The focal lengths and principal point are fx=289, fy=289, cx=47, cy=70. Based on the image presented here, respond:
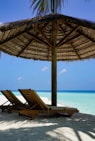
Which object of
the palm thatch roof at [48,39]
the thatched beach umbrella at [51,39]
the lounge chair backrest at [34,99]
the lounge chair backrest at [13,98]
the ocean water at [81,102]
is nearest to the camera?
the lounge chair backrest at [34,99]

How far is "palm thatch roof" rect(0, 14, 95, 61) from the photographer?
→ 260 inches

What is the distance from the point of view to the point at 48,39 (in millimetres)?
7699

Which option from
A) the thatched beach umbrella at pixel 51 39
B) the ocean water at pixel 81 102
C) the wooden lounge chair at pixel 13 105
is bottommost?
the ocean water at pixel 81 102

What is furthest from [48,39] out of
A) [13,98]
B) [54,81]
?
[13,98]

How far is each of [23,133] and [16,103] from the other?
3051 mm

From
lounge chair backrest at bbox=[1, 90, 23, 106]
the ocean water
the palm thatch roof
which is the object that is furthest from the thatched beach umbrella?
the ocean water

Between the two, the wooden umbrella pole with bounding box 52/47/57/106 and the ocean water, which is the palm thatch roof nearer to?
the wooden umbrella pole with bounding box 52/47/57/106

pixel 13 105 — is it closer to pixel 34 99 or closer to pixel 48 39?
pixel 34 99

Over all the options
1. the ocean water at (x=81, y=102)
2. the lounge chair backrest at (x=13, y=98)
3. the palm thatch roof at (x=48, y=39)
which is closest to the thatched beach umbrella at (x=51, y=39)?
the palm thatch roof at (x=48, y=39)

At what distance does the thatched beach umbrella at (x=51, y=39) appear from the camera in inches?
247

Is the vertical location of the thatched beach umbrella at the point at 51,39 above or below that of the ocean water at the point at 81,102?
above

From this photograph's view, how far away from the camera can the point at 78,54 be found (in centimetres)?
936

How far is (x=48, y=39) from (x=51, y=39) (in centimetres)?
16

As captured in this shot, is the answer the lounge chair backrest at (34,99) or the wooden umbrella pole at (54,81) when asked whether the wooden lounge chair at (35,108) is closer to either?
the lounge chair backrest at (34,99)
